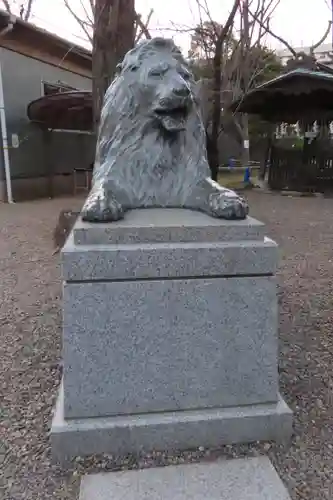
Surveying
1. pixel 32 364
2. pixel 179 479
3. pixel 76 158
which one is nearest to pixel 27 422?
pixel 32 364

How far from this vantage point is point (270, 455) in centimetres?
227

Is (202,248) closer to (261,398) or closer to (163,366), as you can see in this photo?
(163,366)

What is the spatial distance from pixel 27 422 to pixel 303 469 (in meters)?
1.33

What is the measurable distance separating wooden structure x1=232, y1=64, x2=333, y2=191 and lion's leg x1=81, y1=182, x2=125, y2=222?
30.6ft

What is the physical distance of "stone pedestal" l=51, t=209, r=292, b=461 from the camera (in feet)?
6.95

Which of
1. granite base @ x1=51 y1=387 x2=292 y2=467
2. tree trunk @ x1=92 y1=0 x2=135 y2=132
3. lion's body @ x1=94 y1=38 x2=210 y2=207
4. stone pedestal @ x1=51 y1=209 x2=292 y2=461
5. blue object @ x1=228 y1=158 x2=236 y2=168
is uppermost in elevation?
tree trunk @ x1=92 y1=0 x2=135 y2=132

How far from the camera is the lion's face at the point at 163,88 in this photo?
7.78ft

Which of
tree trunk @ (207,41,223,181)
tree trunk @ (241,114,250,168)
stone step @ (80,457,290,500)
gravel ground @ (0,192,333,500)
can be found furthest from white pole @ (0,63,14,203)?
tree trunk @ (241,114,250,168)

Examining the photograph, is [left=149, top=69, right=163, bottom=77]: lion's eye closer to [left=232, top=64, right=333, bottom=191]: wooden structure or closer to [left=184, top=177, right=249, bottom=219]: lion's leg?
[left=184, top=177, right=249, bottom=219]: lion's leg

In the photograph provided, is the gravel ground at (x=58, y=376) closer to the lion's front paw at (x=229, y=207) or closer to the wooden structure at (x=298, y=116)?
the lion's front paw at (x=229, y=207)

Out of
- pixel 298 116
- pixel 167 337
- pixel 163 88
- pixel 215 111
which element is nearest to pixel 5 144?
pixel 215 111

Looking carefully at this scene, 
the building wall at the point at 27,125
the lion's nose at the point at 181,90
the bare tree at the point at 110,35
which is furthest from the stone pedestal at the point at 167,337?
the building wall at the point at 27,125

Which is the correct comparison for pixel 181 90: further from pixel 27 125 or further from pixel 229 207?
pixel 27 125

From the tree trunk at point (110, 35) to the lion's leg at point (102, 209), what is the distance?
3733 millimetres
